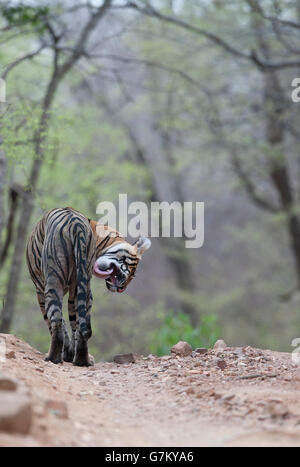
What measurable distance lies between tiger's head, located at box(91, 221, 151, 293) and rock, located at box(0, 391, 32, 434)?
335 centimetres

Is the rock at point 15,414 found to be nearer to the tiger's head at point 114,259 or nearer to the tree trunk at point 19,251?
the tiger's head at point 114,259

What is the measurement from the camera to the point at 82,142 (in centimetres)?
1773

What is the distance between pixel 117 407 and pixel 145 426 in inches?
21.4

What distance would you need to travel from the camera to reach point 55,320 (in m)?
5.84

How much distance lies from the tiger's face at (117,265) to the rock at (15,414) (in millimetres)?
3341

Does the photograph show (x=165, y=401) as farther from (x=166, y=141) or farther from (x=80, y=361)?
(x=166, y=141)

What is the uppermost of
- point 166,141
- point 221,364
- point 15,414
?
point 166,141

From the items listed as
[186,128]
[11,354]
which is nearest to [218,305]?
[186,128]

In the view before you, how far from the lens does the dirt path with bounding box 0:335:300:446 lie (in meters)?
3.56

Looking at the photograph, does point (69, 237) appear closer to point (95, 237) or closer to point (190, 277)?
point (95, 237)

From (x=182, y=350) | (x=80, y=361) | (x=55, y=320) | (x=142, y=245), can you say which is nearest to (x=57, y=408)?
(x=55, y=320)

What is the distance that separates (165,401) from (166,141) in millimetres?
19105

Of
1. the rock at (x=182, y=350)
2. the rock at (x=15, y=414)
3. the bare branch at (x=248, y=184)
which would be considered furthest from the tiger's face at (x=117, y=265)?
the bare branch at (x=248, y=184)

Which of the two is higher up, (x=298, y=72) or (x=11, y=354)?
(x=298, y=72)
